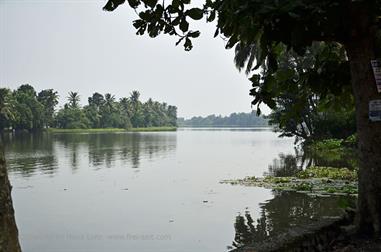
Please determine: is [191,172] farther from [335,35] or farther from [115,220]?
[335,35]

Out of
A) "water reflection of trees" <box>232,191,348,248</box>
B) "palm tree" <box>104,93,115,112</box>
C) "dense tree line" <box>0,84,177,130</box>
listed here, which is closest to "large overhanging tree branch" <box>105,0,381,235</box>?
"water reflection of trees" <box>232,191,348,248</box>

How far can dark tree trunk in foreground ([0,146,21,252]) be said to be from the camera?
215 centimetres

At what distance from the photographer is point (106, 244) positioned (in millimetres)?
9617

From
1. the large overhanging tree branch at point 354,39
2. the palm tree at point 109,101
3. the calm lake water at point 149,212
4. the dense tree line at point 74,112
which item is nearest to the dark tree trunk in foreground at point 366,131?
the large overhanging tree branch at point 354,39

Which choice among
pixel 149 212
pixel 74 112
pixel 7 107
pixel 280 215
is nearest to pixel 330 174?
pixel 280 215

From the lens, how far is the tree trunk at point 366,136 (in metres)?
4.25

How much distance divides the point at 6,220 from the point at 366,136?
3438 millimetres

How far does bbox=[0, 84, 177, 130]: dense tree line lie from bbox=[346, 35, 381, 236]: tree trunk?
78.1 m

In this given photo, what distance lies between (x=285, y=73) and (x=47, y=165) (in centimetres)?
2377

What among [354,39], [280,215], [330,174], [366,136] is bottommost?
[280,215]

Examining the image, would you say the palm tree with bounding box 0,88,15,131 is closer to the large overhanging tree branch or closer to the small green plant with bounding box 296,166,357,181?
the small green plant with bounding box 296,166,357,181

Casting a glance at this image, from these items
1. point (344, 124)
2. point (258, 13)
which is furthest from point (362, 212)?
point (344, 124)

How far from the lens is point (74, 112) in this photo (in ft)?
381

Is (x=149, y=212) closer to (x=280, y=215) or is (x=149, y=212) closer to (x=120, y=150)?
(x=280, y=215)
